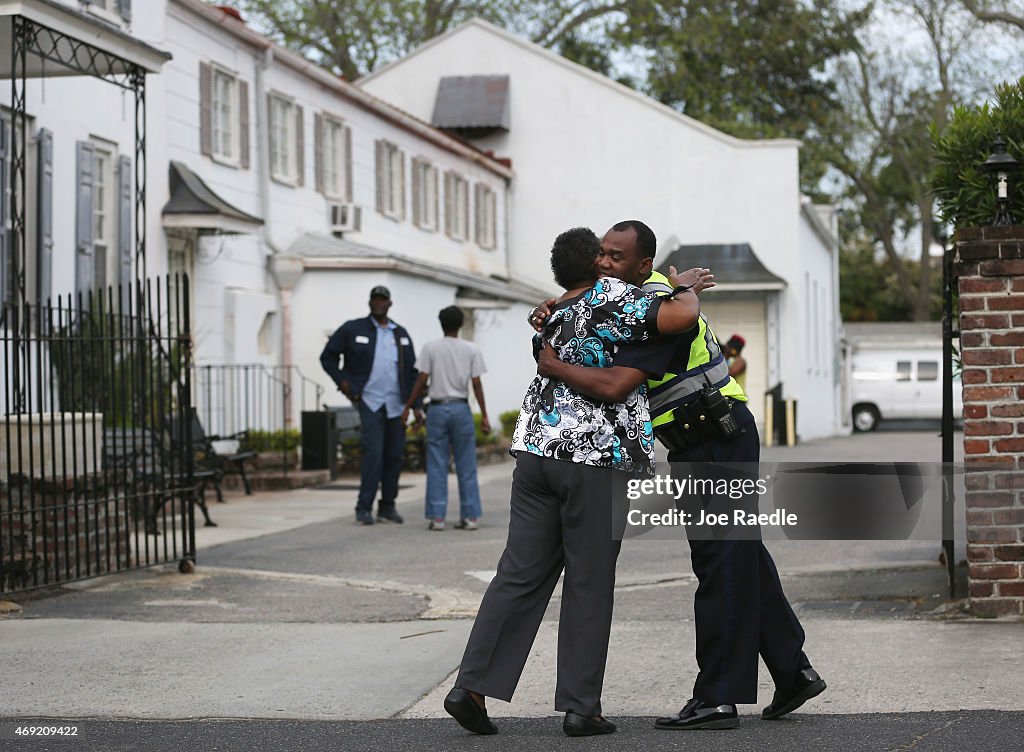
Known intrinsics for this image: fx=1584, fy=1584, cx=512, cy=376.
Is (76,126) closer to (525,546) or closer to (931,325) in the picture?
(525,546)

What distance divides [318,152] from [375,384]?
10777 millimetres

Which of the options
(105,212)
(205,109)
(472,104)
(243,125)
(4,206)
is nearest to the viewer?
(4,206)

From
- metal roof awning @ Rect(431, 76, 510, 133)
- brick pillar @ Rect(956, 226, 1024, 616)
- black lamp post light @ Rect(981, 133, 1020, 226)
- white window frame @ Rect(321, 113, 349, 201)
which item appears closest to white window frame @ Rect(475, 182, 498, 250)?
metal roof awning @ Rect(431, 76, 510, 133)

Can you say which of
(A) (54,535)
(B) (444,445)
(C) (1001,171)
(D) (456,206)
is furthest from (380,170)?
(C) (1001,171)

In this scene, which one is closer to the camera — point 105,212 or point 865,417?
point 105,212

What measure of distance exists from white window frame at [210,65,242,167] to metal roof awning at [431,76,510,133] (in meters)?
12.6

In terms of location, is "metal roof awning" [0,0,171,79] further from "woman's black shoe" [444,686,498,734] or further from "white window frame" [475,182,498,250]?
"white window frame" [475,182,498,250]

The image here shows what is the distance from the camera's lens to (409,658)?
7.05m

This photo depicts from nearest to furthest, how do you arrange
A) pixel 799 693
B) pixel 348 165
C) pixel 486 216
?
pixel 799 693
pixel 348 165
pixel 486 216

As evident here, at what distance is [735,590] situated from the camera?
18.0 feet

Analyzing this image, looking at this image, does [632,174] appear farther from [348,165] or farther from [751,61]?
[751,61]

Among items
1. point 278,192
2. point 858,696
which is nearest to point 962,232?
point 858,696

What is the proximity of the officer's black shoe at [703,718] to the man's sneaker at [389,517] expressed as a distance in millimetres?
8188

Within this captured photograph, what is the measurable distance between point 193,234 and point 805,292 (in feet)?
59.2
